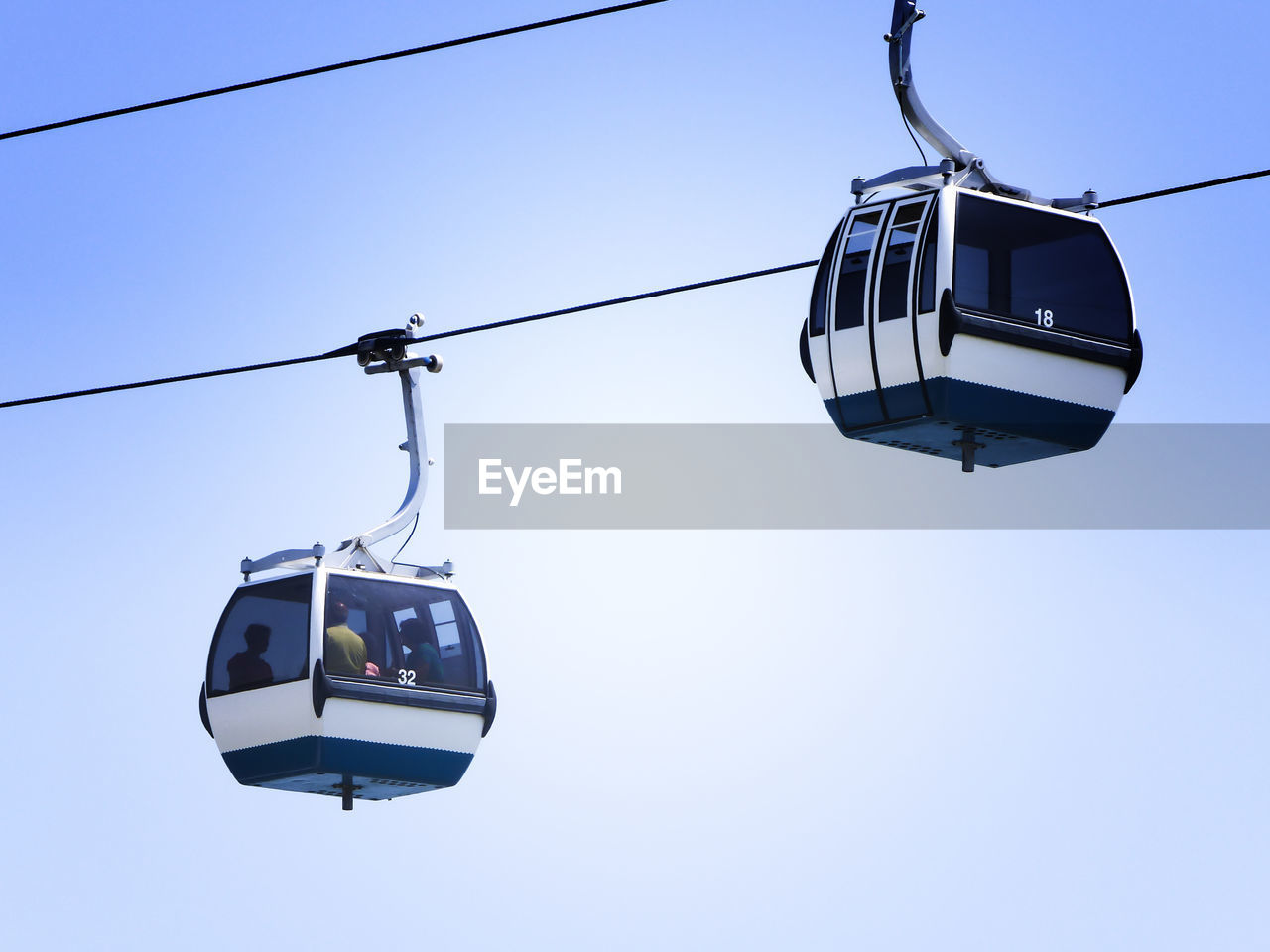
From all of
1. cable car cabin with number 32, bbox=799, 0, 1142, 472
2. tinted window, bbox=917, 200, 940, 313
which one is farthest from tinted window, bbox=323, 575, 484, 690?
tinted window, bbox=917, 200, 940, 313

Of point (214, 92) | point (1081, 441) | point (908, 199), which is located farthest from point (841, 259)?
point (214, 92)

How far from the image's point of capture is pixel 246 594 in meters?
19.5

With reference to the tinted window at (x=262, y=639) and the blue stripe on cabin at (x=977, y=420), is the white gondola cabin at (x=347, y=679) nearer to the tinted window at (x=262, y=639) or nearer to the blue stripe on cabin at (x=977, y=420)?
the tinted window at (x=262, y=639)

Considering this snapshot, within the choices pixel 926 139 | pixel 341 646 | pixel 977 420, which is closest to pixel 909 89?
pixel 926 139

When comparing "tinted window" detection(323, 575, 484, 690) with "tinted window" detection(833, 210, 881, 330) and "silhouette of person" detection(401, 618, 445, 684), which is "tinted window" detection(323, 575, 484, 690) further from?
"tinted window" detection(833, 210, 881, 330)

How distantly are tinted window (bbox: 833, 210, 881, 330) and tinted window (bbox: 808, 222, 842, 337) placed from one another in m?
0.10

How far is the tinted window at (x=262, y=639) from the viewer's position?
18891 millimetres

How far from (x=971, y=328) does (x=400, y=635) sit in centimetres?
633

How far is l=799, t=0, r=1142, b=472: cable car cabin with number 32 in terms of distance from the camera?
14.4 meters

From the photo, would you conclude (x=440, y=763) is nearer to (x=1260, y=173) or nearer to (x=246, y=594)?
(x=246, y=594)

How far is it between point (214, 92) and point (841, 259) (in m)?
4.49

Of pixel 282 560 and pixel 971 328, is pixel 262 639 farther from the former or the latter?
pixel 971 328

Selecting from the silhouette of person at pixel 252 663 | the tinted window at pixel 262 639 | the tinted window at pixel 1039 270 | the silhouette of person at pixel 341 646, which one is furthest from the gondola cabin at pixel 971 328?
the silhouette of person at pixel 252 663

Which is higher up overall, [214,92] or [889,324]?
[214,92]
